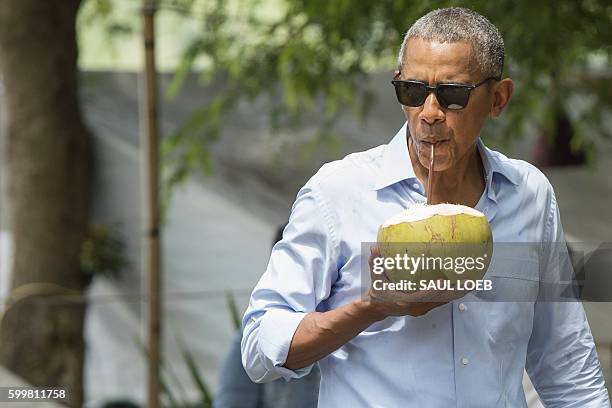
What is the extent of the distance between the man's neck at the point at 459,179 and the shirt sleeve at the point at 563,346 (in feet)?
0.37

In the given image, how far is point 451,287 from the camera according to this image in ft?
4.23

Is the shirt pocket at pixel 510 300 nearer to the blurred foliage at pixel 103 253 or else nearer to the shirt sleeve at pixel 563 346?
the shirt sleeve at pixel 563 346

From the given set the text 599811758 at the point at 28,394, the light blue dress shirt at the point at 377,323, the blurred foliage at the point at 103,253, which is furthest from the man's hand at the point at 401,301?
the blurred foliage at the point at 103,253

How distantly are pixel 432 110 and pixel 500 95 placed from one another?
155 mm

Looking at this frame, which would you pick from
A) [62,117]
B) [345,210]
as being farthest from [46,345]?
[345,210]

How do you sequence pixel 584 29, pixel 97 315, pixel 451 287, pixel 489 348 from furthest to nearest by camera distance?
pixel 97 315
pixel 584 29
pixel 489 348
pixel 451 287

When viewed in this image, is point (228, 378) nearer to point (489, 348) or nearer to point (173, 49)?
point (489, 348)

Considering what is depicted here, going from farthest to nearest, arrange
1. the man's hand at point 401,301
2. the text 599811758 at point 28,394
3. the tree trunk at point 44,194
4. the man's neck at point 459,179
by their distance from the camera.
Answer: the tree trunk at point 44,194 < the text 599811758 at point 28,394 < the man's neck at point 459,179 < the man's hand at point 401,301

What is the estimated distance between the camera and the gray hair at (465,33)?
141cm

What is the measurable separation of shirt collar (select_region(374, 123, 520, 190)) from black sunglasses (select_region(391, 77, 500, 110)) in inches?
3.9

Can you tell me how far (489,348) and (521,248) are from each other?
0.48ft

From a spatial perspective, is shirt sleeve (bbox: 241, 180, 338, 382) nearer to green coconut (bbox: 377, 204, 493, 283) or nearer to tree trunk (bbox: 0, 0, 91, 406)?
green coconut (bbox: 377, 204, 493, 283)

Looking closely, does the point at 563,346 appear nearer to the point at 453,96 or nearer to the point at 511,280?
the point at 511,280

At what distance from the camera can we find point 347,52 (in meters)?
4.66
